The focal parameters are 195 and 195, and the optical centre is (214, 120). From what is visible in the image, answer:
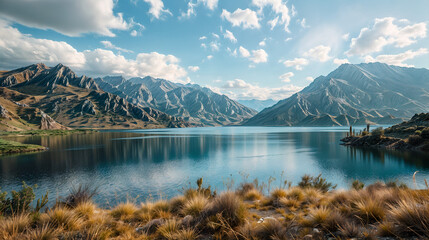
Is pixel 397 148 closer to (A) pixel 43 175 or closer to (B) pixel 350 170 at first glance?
(B) pixel 350 170

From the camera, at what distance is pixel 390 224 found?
6.02 meters

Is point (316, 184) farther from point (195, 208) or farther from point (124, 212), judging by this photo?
point (124, 212)

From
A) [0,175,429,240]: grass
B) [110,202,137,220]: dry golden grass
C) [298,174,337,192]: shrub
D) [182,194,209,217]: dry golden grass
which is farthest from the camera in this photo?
[298,174,337,192]: shrub

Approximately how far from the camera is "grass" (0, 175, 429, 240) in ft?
19.7

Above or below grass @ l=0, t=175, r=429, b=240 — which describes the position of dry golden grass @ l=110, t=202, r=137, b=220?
below

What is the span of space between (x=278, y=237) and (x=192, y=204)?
4235 millimetres

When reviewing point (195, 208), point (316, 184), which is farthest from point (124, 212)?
point (316, 184)

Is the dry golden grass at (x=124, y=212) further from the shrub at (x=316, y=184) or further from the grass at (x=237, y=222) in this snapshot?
the shrub at (x=316, y=184)

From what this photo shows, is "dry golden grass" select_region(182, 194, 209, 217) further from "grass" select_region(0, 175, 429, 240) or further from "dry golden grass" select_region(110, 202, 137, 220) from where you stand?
"dry golden grass" select_region(110, 202, 137, 220)

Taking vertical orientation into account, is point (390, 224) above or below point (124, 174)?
above

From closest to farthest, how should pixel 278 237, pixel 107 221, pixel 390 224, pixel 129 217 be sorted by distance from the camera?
pixel 390 224 < pixel 278 237 < pixel 107 221 < pixel 129 217

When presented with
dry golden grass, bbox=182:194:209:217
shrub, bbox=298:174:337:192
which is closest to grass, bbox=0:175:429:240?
dry golden grass, bbox=182:194:209:217

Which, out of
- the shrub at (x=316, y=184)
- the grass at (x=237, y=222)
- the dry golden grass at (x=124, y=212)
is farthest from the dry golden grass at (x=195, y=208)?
the shrub at (x=316, y=184)

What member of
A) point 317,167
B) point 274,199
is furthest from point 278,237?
point 317,167
